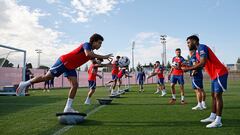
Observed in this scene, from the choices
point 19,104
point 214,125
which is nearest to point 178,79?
point 214,125

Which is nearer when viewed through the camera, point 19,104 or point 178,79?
point 19,104

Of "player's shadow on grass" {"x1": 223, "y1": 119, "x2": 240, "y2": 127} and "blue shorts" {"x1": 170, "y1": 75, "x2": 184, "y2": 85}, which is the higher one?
"blue shorts" {"x1": 170, "y1": 75, "x2": 184, "y2": 85}

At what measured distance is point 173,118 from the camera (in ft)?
24.3

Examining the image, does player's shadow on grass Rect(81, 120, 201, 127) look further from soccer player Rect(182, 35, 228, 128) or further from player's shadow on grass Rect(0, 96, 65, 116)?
player's shadow on grass Rect(0, 96, 65, 116)

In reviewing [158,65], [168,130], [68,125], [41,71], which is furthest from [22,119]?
[41,71]

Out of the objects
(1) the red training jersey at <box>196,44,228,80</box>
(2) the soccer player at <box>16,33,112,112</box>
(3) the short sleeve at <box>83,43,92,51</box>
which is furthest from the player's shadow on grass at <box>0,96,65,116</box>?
(1) the red training jersey at <box>196,44,228,80</box>

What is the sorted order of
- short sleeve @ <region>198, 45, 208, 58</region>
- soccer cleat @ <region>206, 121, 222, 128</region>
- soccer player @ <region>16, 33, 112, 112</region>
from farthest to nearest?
soccer player @ <region>16, 33, 112, 112</region> < short sleeve @ <region>198, 45, 208, 58</region> < soccer cleat @ <region>206, 121, 222, 128</region>

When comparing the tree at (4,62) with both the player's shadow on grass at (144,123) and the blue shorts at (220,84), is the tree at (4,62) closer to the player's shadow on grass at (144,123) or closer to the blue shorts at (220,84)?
the player's shadow on grass at (144,123)

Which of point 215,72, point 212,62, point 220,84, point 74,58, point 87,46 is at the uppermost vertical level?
point 87,46

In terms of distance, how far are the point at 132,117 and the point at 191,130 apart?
2.16 m

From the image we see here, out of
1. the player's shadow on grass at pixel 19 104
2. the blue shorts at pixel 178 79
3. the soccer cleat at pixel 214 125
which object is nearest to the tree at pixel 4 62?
the player's shadow on grass at pixel 19 104

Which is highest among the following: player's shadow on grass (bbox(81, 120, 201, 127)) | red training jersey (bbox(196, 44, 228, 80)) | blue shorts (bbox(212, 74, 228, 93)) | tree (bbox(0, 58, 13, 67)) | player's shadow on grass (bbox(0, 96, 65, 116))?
tree (bbox(0, 58, 13, 67))

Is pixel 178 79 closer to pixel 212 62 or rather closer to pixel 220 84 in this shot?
pixel 212 62

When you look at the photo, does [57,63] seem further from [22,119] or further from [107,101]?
[107,101]
